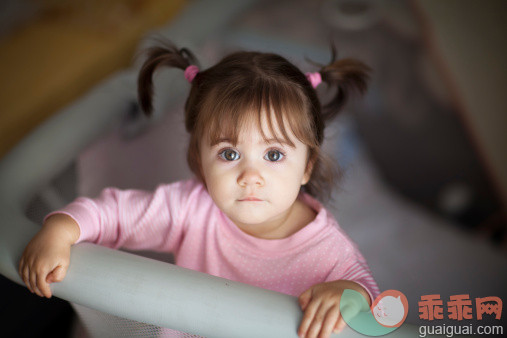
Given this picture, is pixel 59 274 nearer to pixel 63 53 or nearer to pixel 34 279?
pixel 34 279

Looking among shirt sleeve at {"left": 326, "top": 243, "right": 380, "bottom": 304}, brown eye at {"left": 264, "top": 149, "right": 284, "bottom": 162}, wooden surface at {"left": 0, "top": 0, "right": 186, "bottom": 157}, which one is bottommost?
shirt sleeve at {"left": 326, "top": 243, "right": 380, "bottom": 304}

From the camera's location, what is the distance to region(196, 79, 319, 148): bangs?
1.92 feet

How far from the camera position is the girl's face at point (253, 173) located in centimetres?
58

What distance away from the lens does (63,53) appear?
1.16 metres

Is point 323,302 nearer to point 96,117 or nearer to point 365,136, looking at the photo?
point 96,117

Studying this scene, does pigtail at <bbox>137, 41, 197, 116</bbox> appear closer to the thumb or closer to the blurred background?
the blurred background

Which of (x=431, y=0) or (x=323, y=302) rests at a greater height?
(x=431, y=0)

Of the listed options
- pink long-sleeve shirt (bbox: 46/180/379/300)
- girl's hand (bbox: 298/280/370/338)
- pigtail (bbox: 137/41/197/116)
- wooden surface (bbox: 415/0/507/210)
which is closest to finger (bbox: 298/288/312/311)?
girl's hand (bbox: 298/280/370/338)

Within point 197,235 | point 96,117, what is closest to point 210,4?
point 96,117

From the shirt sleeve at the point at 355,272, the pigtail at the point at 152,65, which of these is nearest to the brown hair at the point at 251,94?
the pigtail at the point at 152,65

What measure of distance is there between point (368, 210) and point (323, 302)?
0.63 metres

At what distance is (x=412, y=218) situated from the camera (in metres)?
1.09

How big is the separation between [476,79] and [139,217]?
776 mm

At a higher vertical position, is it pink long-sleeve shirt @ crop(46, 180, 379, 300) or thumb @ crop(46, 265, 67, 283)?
pink long-sleeve shirt @ crop(46, 180, 379, 300)
